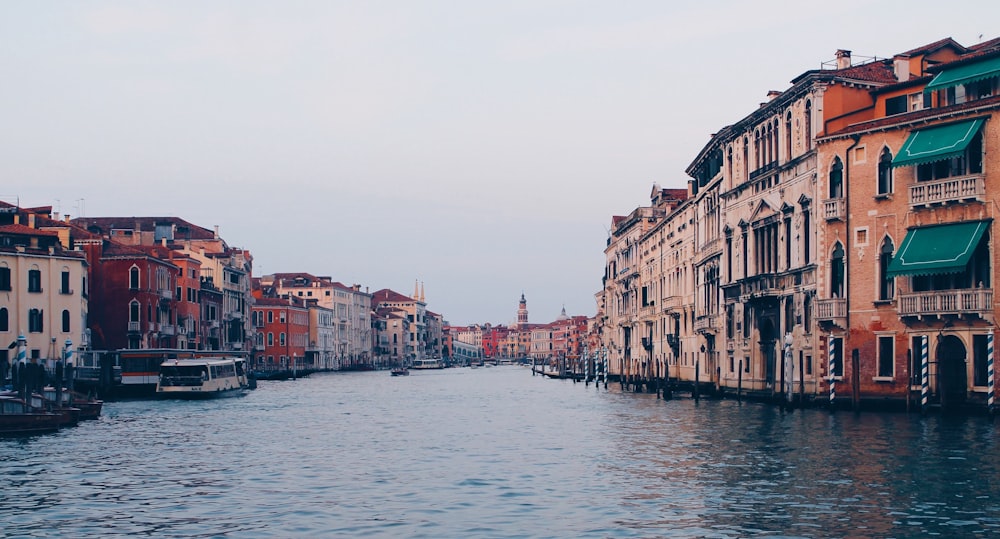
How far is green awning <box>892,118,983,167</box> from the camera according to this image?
3209 cm

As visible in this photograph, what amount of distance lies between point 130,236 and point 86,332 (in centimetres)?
2569

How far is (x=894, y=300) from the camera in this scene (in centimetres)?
3456

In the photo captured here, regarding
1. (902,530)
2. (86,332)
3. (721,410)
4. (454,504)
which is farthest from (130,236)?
(902,530)

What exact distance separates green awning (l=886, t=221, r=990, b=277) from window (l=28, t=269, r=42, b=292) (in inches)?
1578

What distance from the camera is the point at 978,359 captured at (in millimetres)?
32469

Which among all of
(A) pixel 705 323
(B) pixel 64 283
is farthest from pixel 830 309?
(B) pixel 64 283

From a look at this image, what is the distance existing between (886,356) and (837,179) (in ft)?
19.4

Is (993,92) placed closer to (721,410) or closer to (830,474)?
(721,410)

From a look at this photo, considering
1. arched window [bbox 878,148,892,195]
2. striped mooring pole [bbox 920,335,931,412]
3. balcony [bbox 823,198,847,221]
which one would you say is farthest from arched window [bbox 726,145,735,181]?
striped mooring pole [bbox 920,335,931,412]

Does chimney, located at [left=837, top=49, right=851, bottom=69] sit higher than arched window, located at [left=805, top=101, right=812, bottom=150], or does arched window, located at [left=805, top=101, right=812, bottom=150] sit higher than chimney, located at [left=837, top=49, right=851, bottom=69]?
chimney, located at [left=837, top=49, right=851, bottom=69]

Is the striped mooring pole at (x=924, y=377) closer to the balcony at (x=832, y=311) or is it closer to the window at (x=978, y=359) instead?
the window at (x=978, y=359)

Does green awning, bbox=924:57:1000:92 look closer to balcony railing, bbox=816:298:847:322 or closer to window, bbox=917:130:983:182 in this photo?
window, bbox=917:130:983:182

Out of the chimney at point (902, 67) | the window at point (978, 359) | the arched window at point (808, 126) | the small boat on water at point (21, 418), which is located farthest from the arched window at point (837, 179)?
the small boat on water at point (21, 418)

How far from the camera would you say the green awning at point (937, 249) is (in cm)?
3203
